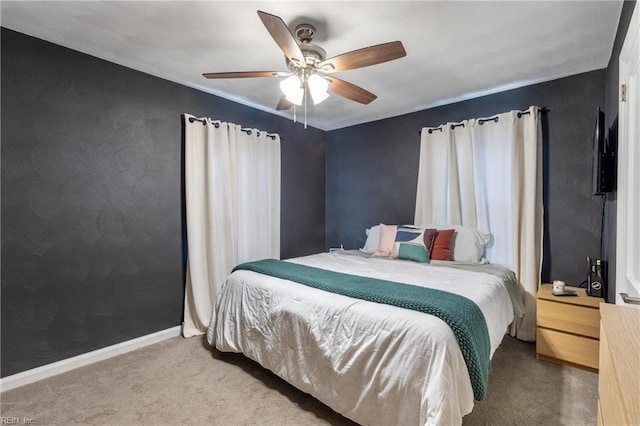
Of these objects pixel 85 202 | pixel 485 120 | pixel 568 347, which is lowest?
pixel 568 347

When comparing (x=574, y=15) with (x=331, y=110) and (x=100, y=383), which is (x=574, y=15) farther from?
(x=100, y=383)

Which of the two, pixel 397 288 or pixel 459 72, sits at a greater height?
pixel 459 72

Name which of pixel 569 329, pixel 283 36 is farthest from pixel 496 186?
pixel 283 36

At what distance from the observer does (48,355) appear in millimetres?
2229

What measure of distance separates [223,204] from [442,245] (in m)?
2.30

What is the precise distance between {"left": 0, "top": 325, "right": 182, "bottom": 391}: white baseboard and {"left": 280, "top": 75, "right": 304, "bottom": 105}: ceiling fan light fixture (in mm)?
2415

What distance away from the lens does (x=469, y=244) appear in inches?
117

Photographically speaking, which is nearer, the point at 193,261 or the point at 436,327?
the point at 436,327

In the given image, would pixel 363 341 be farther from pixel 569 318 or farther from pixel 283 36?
pixel 569 318

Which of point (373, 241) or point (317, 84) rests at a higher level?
point (317, 84)

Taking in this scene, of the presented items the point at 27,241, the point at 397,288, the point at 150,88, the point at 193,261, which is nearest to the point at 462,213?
the point at 397,288

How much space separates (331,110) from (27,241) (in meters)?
3.11

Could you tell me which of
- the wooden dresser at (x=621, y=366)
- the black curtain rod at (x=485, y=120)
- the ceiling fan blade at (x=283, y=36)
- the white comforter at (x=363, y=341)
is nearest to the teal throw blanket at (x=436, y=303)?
the white comforter at (x=363, y=341)

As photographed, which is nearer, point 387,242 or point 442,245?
point 442,245
